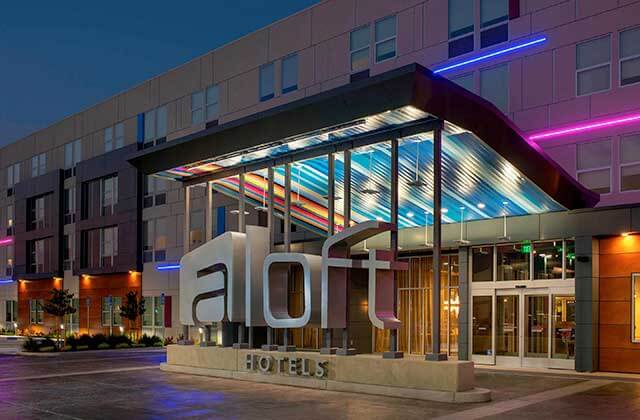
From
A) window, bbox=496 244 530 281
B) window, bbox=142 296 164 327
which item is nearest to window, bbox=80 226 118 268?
window, bbox=142 296 164 327

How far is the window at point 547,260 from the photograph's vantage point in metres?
22.9

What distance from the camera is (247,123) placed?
19.6 m

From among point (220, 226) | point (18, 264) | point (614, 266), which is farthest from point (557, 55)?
point (18, 264)

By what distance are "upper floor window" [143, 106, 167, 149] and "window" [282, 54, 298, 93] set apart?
9.96 meters

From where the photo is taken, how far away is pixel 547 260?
23203 millimetres

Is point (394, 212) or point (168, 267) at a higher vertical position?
point (394, 212)

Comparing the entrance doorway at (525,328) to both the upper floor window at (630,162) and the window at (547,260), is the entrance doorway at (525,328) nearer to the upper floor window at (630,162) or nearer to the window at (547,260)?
the window at (547,260)

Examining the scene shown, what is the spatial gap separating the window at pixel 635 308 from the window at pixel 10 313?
1913 inches

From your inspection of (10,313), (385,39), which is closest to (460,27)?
(385,39)

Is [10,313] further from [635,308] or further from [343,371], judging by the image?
[635,308]

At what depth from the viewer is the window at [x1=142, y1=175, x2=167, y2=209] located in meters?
40.6

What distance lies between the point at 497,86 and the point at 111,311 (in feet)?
94.1

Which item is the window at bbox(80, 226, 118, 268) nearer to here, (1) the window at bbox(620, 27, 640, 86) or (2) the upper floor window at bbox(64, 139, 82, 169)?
(2) the upper floor window at bbox(64, 139, 82, 169)

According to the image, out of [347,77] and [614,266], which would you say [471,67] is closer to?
[347,77]
